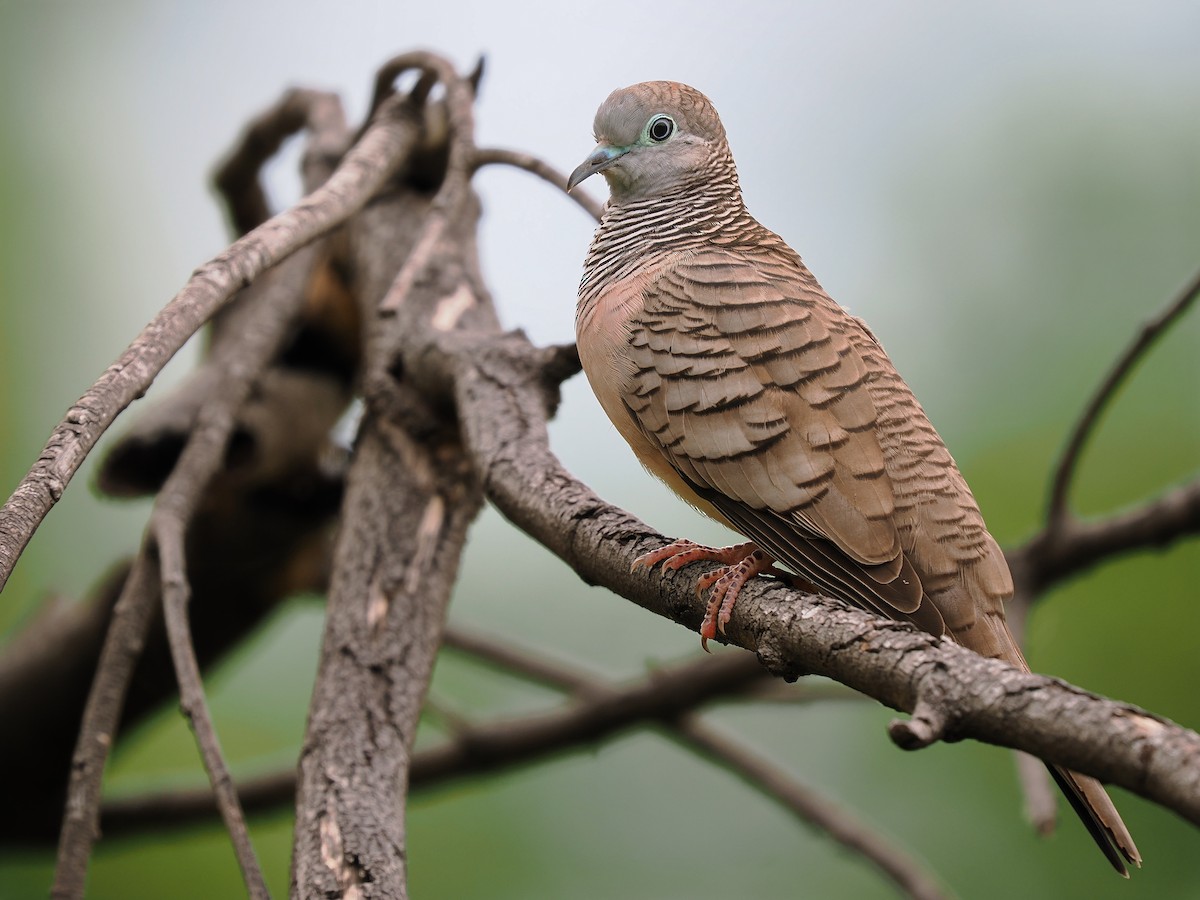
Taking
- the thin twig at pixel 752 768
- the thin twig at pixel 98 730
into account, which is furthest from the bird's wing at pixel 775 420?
the thin twig at pixel 752 768

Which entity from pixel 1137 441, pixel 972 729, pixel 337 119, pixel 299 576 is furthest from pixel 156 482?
pixel 1137 441

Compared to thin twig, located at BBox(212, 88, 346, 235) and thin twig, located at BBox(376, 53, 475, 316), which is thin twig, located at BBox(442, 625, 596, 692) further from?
thin twig, located at BBox(212, 88, 346, 235)

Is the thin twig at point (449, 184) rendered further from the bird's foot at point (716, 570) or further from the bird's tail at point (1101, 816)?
the bird's tail at point (1101, 816)

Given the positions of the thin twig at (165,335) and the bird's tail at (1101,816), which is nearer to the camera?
the thin twig at (165,335)

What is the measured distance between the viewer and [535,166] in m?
3.05

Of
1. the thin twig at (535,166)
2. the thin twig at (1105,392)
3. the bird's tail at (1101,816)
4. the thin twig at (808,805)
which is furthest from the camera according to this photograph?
the thin twig at (808,805)

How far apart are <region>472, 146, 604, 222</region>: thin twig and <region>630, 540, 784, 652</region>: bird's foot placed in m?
1.12

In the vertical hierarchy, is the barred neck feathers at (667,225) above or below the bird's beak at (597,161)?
below

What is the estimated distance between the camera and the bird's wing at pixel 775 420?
208 centimetres

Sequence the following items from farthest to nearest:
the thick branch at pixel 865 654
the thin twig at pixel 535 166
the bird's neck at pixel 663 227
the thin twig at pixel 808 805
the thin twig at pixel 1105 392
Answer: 1. the thin twig at pixel 808 805
2. the thin twig at pixel 535 166
3. the thin twig at pixel 1105 392
4. the bird's neck at pixel 663 227
5. the thick branch at pixel 865 654

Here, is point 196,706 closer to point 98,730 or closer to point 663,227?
point 98,730

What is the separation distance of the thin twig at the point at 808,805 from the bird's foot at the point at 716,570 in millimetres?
1776

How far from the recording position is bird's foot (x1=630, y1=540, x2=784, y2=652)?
1.85 metres

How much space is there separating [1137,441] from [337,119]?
3.75 m
